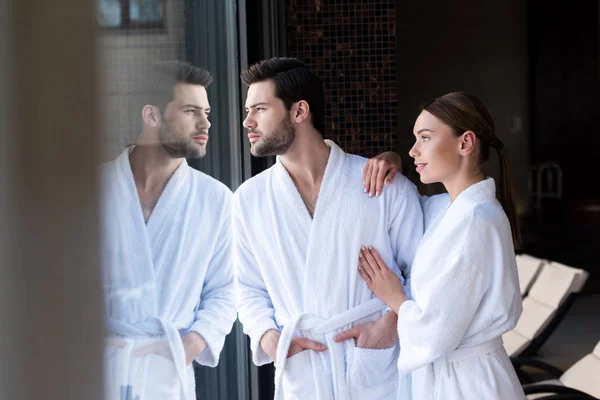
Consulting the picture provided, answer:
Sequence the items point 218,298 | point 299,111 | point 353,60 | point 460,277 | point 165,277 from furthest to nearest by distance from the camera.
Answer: point 353,60, point 299,111, point 218,298, point 460,277, point 165,277

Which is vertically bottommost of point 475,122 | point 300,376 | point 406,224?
point 300,376

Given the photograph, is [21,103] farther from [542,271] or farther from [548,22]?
[548,22]

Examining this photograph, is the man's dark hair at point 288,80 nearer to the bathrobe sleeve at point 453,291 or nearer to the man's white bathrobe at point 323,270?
the man's white bathrobe at point 323,270

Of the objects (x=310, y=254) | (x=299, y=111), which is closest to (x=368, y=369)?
(x=310, y=254)

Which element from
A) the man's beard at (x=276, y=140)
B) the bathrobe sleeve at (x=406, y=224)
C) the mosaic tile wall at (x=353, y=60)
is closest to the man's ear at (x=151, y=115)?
the man's beard at (x=276, y=140)

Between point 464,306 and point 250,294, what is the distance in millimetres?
497

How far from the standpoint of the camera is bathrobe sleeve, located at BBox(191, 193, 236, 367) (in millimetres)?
1705

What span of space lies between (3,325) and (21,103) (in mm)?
99

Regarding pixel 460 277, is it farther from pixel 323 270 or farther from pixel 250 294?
pixel 250 294

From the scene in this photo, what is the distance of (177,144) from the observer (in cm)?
142

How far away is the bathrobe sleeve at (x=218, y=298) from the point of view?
5.59 feet

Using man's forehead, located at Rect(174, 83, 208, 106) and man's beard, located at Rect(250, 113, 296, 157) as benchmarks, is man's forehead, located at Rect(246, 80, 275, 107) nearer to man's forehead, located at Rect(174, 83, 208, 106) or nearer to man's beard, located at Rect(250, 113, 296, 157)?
man's beard, located at Rect(250, 113, 296, 157)

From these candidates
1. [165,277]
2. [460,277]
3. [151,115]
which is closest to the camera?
[151,115]

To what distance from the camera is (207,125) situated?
170cm
